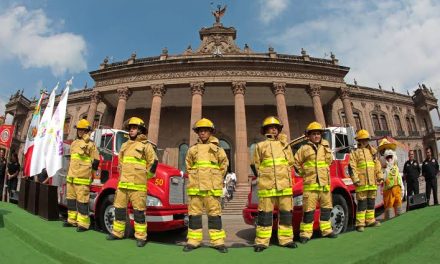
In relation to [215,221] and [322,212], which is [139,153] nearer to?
[215,221]

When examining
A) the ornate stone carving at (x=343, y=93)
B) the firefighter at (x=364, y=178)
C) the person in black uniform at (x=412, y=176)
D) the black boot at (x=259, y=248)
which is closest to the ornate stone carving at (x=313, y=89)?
the ornate stone carving at (x=343, y=93)

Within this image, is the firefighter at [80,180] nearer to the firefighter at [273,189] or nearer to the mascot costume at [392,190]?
the firefighter at [273,189]

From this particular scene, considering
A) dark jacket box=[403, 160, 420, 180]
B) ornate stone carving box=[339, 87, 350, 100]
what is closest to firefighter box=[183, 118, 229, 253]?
dark jacket box=[403, 160, 420, 180]

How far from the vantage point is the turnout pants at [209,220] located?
3.95 m

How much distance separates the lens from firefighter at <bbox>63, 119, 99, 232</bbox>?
17.5ft

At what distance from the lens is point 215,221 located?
401 centimetres

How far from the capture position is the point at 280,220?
4.08 metres

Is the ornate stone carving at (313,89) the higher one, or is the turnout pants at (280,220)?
the ornate stone carving at (313,89)

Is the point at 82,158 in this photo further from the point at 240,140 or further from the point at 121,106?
the point at 121,106

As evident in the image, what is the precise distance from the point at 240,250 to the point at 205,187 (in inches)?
42.7

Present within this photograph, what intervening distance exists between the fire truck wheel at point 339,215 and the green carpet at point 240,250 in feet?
1.58

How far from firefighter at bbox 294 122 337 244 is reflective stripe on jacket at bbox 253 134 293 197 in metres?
0.46

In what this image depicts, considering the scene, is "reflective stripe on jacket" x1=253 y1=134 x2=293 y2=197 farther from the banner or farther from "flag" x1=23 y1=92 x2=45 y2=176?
the banner

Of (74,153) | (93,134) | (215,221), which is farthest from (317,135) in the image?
(93,134)
